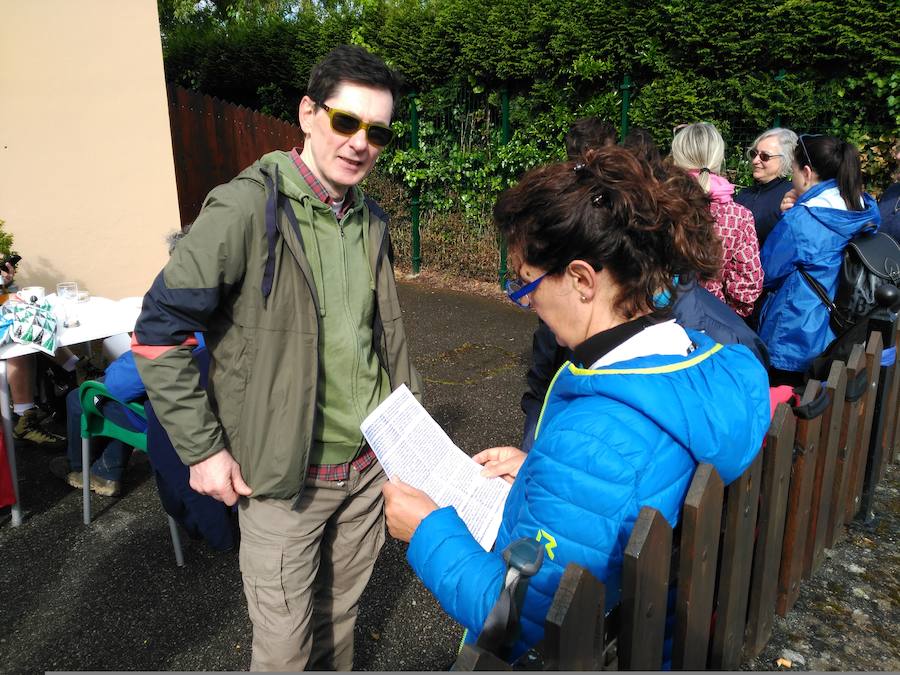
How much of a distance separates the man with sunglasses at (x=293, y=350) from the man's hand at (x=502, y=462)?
16.2 inches

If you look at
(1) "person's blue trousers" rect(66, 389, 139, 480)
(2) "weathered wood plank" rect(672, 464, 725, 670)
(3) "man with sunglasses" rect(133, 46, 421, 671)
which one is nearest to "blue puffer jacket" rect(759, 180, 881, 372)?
(2) "weathered wood plank" rect(672, 464, 725, 670)

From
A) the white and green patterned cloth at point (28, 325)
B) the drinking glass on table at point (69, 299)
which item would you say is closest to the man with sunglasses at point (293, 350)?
the white and green patterned cloth at point (28, 325)

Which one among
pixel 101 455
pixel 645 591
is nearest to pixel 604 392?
pixel 645 591

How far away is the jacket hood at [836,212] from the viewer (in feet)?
11.4

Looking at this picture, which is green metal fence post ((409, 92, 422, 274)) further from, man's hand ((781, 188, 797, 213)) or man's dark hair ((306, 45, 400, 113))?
man's dark hair ((306, 45, 400, 113))

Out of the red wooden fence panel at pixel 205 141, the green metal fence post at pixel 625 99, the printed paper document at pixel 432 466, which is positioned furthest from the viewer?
the red wooden fence panel at pixel 205 141

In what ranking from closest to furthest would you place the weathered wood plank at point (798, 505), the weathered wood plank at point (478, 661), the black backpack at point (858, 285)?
1. the weathered wood plank at point (478, 661)
2. the weathered wood plank at point (798, 505)
3. the black backpack at point (858, 285)

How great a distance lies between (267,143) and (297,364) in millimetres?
8082

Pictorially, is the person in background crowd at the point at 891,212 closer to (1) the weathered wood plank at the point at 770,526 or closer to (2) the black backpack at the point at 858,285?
(2) the black backpack at the point at 858,285

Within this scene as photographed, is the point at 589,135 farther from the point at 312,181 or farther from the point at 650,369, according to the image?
the point at 650,369

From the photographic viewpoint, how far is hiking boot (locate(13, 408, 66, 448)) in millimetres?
4309

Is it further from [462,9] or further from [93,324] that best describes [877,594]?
[462,9]

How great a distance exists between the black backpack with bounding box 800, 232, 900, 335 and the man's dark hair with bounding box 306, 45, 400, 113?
272 centimetres

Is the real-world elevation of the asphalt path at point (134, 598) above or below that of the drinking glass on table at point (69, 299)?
below
